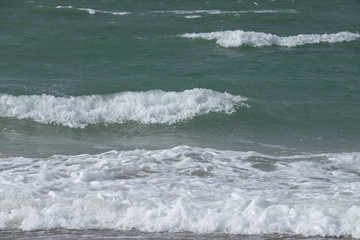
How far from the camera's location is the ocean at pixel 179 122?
7.75 meters

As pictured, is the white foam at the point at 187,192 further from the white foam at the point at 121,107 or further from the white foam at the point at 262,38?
the white foam at the point at 262,38

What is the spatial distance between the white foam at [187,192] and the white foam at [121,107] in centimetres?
355

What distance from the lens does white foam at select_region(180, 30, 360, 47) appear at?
21.3 meters

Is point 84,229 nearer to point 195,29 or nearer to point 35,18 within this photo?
point 195,29

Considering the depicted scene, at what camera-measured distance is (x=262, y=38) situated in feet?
71.2

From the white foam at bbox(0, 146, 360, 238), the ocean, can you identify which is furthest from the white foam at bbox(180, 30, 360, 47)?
the white foam at bbox(0, 146, 360, 238)

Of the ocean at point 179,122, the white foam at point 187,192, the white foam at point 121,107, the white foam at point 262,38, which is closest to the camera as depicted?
the white foam at point 187,192

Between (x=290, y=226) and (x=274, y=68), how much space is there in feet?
36.5

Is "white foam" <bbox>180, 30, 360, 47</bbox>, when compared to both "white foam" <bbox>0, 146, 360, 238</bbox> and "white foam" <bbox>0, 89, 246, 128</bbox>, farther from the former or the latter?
"white foam" <bbox>0, 146, 360, 238</bbox>

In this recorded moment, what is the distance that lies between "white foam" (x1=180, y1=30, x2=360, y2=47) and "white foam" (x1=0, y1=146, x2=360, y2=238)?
11.0 meters

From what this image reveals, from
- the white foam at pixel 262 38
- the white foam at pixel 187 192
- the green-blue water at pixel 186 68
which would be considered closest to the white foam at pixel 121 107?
the green-blue water at pixel 186 68

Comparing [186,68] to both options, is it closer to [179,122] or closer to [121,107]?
[121,107]

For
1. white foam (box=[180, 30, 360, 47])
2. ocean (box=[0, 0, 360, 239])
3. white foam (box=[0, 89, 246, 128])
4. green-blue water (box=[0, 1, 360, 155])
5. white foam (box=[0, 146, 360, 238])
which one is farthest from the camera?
white foam (box=[180, 30, 360, 47])

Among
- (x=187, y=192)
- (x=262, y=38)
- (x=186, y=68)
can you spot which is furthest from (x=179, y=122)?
(x=262, y=38)
